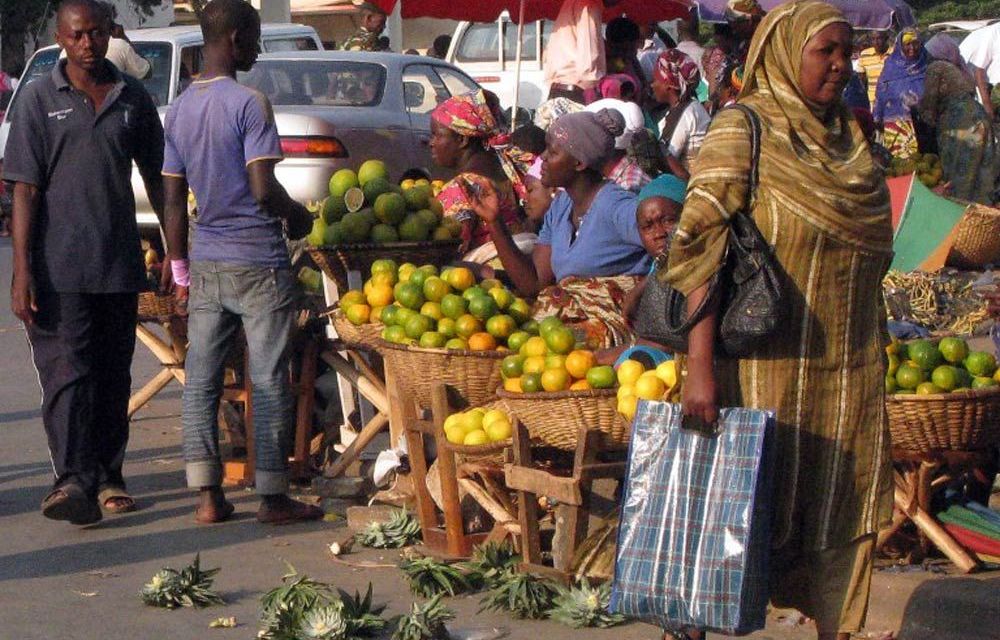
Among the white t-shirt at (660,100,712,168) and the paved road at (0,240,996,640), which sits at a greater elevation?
the white t-shirt at (660,100,712,168)

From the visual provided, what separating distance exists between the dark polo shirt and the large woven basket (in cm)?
199

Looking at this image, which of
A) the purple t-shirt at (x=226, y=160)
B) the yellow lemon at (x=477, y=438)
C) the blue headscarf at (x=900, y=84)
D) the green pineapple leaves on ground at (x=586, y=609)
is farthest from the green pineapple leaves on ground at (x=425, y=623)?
the blue headscarf at (x=900, y=84)

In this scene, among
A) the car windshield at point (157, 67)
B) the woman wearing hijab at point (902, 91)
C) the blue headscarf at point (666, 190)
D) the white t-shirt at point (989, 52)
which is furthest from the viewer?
the white t-shirt at point (989, 52)

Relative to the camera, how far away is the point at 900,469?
5.46 metres

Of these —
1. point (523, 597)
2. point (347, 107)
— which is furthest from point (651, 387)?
point (347, 107)

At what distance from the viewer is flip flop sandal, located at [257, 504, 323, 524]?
6.54 meters

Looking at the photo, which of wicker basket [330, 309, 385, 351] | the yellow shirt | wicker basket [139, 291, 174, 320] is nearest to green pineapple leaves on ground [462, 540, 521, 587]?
wicker basket [330, 309, 385, 351]

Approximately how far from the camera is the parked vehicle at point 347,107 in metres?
12.3

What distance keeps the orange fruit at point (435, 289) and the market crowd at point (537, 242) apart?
297 millimetres

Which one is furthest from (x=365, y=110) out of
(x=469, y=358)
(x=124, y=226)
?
(x=469, y=358)

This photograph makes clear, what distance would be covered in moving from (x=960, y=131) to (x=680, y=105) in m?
4.01

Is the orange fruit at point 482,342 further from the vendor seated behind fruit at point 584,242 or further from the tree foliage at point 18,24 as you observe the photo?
the tree foliage at point 18,24

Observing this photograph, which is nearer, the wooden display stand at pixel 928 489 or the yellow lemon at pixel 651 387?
the yellow lemon at pixel 651 387

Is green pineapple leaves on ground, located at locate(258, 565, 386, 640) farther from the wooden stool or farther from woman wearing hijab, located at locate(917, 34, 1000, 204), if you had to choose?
woman wearing hijab, located at locate(917, 34, 1000, 204)
